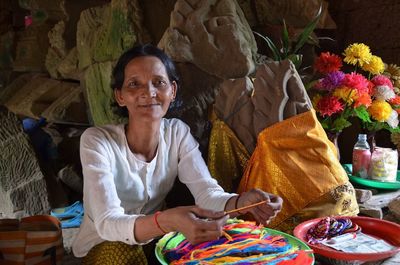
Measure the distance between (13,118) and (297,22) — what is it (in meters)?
2.63

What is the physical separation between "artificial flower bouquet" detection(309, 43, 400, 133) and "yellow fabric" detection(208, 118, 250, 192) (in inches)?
26.0

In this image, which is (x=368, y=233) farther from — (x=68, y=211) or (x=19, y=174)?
(x=19, y=174)

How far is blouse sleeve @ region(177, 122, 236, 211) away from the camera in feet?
6.68

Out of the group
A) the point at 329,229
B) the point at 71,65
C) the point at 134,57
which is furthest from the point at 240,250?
the point at 71,65

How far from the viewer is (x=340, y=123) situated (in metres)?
2.87

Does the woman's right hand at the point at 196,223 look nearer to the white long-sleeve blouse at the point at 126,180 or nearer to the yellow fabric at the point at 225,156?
the white long-sleeve blouse at the point at 126,180

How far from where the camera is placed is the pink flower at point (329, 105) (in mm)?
2707

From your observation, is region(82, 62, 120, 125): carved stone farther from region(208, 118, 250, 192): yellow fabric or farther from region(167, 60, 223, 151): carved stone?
region(208, 118, 250, 192): yellow fabric

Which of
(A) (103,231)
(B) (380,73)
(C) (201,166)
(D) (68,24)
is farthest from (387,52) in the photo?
(D) (68,24)

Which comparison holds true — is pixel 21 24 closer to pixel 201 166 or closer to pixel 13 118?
pixel 13 118

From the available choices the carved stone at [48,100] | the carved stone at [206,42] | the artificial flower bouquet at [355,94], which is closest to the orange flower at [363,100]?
the artificial flower bouquet at [355,94]

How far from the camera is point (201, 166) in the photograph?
7.20 feet

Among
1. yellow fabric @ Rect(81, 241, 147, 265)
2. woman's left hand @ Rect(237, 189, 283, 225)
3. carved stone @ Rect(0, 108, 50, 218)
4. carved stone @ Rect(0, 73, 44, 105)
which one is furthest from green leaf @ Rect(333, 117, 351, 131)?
carved stone @ Rect(0, 73, 44, 105)

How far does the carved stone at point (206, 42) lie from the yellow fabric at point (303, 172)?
3.39 feet
